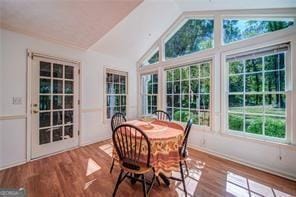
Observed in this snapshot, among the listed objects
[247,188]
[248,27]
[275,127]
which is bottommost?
[247,188]

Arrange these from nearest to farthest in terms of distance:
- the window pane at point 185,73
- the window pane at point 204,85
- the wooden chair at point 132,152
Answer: the wooden chair at point 132,152, the window pane at point 204,85, the window pane at point 185,73

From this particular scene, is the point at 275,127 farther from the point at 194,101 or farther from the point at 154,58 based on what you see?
the point at 154,58

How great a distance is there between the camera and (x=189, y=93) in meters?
3.82

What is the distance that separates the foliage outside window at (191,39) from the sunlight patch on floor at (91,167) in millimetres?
3110

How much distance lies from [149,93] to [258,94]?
291cm

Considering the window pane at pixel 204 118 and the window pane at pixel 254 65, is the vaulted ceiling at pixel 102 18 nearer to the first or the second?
the window pane at pixel 254 65

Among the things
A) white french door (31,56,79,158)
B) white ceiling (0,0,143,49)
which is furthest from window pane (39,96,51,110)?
white ceiling (0,0,143,49)

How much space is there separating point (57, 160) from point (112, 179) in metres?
1.38

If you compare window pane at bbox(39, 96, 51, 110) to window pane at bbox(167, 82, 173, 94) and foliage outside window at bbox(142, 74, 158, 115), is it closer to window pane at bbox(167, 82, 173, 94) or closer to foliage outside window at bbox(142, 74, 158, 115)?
foliage outside window at bbox(142, 74, 158, 115)

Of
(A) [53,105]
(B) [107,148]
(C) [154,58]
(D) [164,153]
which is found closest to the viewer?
(D) [164,153]

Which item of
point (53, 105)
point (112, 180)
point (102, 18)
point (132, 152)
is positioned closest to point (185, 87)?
point (102, 18)

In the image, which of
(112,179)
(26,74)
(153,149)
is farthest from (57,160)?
(153,149)

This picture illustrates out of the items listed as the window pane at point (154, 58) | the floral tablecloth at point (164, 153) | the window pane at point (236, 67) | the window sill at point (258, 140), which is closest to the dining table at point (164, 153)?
the floral tablecloth at point (164, 153)

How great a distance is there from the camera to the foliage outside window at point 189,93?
3486 millimetres
